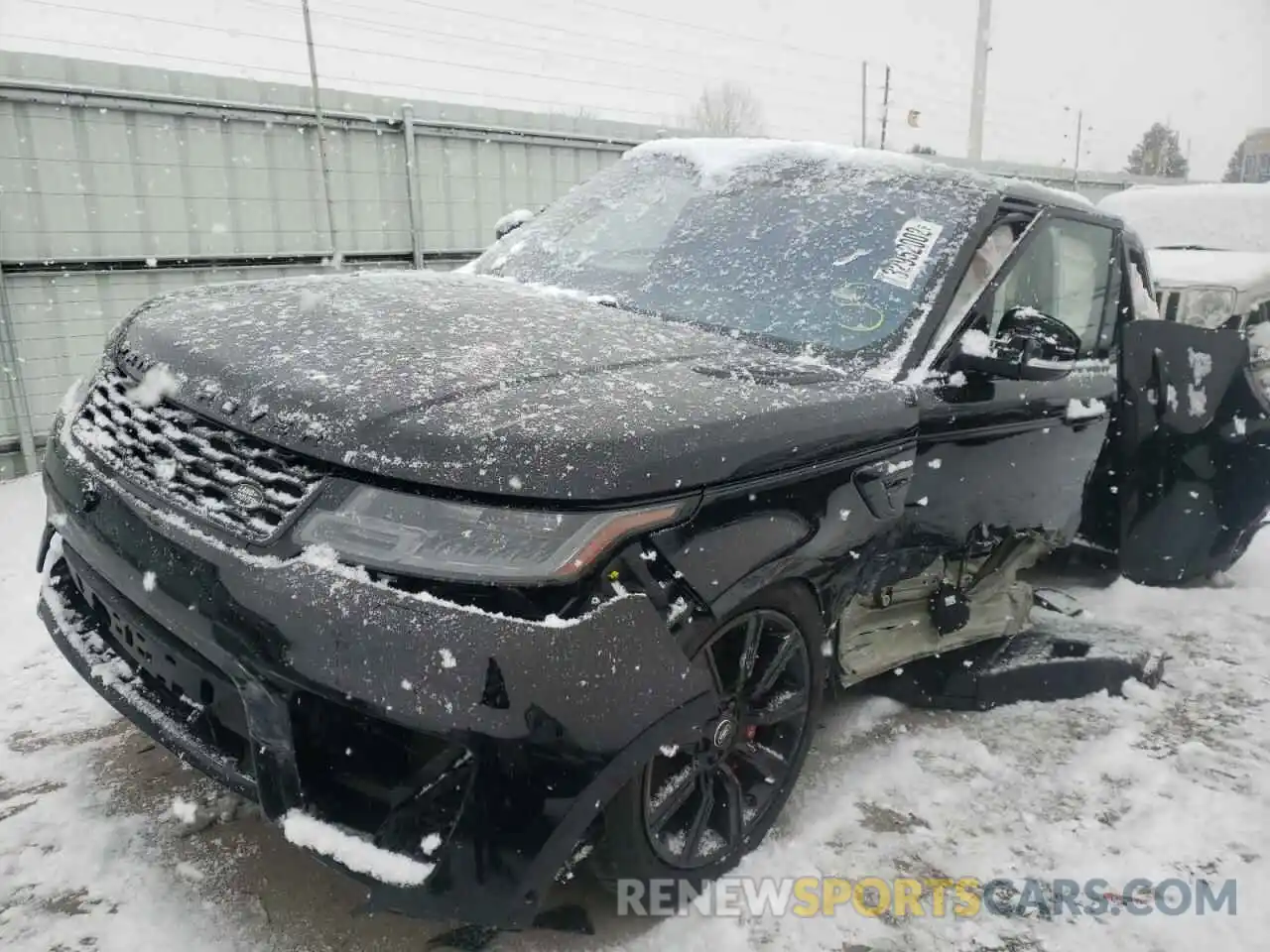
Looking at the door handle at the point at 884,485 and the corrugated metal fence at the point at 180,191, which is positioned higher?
the corrugated metal fence at the point at 180,191

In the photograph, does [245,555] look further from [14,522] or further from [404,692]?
[14,522]

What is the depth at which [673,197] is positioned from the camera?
342cm

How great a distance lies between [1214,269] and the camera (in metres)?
6.54

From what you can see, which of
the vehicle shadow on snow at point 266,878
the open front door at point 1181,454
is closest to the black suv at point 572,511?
the vehicle shadow on snow at point 266,878

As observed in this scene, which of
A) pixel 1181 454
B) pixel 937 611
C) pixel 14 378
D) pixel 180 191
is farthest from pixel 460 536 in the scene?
pixel 180 191

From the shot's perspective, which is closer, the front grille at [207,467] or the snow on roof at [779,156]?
the front grille at [207,467]

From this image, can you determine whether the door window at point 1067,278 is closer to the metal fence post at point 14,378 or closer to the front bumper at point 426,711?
the front bumper at point 426,711

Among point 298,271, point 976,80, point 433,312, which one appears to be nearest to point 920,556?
point 433,312

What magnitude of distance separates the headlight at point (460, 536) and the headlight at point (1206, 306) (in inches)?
228

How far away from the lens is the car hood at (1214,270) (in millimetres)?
6199

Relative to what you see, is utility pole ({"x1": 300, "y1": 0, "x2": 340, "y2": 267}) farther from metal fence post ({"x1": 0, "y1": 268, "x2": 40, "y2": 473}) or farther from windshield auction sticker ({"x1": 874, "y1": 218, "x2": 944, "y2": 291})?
windshield auction sticker ({"x1": 874, "y1": 218, "x2": 944, "y2": 291})

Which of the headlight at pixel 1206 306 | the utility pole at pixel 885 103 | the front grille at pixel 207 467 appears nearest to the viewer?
the front grille at pixel 207 467

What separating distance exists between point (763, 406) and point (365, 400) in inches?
35.0

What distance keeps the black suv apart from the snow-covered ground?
30cm
